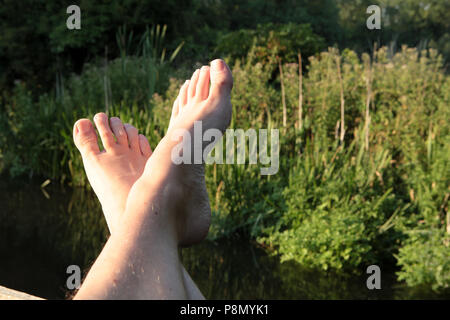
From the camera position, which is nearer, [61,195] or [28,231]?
[28,231]

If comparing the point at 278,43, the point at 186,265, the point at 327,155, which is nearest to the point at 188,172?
the point at 186,265

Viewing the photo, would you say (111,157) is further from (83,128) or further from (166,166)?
(166,166)

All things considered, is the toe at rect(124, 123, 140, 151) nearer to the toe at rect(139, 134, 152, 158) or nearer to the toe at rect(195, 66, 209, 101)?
the toe at rect(139, 134, 152, 158)

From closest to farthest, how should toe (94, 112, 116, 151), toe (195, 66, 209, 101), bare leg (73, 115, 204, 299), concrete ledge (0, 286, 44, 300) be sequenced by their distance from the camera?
1. concrete ledge (0, 286, 44, 300)
2. bare leg (73, 115, 204, 299)
3. toe (195, 66, 209, 101)
4. toe (94, 112, 116, 151)

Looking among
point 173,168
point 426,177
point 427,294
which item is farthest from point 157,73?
point 173,168

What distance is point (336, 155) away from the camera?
3.19 meters

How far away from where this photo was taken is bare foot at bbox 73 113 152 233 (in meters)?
1.67

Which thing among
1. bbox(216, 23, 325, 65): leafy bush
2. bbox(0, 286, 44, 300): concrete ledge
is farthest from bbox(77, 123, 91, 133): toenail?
bbox(216, 23, 325, 65): leafy bush

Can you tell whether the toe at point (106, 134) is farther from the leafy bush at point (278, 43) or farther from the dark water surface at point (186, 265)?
the leafy bush at point (278, 43)

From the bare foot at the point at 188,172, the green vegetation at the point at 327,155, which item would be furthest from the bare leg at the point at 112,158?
the green vegetation at the point at 327,155

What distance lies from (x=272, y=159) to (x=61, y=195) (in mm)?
1785

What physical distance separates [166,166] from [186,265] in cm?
146

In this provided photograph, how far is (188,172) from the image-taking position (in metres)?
1.48
